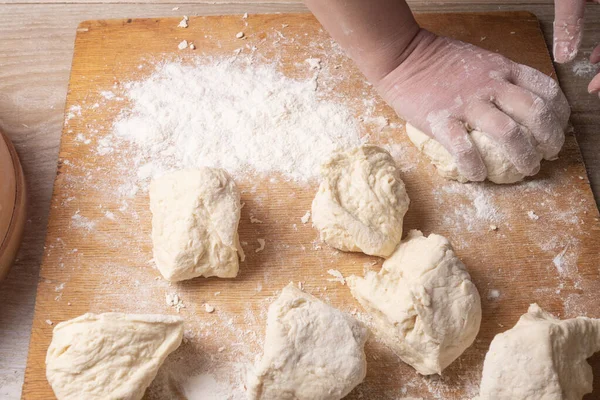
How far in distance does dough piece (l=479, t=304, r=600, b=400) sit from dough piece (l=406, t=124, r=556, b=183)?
0.44 metres

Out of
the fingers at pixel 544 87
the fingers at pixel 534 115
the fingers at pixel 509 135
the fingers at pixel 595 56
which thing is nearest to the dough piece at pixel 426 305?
the fingers at pixel 509 135

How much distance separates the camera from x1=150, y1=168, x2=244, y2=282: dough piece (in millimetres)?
→ 1523

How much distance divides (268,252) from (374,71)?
25.3 inches

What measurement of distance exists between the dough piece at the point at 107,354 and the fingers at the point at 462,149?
882 millimetres

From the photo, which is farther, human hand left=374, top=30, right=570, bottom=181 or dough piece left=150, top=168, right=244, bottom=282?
human hand left=374, top=30, right=570, bottom=181

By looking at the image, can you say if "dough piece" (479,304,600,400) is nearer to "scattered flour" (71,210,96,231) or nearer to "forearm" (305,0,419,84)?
"forearm" (305,0,419,84)

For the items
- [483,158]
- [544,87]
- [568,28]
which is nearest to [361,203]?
[483,158]

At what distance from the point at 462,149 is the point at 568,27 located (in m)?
0.46

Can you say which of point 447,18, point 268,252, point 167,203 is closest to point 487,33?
point 447,18

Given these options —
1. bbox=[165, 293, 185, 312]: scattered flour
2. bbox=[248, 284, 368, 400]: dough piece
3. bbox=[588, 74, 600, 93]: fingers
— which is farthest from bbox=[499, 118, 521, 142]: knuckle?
bbox=[165, 293, 185, 312]: scattered flour

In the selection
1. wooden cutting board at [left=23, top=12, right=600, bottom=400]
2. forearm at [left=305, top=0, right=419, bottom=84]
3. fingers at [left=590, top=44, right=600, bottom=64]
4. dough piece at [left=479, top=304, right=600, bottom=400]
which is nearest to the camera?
dough piece at [left=479, top=304, right=600, bottom=400]

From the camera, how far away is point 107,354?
4.55ft

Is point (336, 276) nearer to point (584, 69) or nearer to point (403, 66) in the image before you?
point (403, 66)

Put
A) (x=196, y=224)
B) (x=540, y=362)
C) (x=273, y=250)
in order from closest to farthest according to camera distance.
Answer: (x=540, y=362)
(x=196, y=224)
(x=273, y=250)
